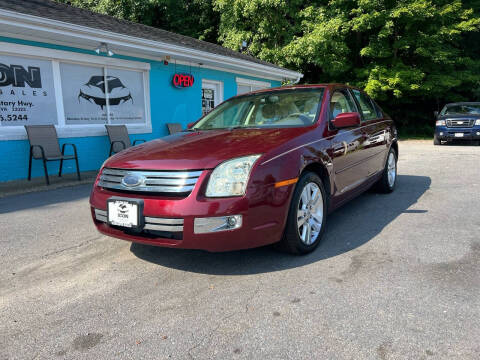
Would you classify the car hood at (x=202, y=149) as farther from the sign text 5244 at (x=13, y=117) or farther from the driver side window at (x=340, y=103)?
the sign text 5244 at (x=13, y=117)

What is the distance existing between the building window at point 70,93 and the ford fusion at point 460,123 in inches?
402

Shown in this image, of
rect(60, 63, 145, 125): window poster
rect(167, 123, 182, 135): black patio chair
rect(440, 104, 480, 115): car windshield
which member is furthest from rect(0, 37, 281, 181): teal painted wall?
rect(440, 104, 480, 115): car windshield

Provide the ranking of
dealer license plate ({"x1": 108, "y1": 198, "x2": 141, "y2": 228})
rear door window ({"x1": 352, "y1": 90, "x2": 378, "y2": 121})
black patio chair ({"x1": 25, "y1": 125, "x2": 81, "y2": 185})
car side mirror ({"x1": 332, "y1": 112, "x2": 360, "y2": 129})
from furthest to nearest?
black patio chair ({"x1": 25, "y1": 125, "x2": 81, "y2": 185}), rear door window ({"x1": 352, "y1": 90, "x2": 378, "y2": 121}), car side mirror ({"x1": 332, "y1": 112, "x2": 360, "y2": 129}), dealer license plate ({"x1": 108, "y1": 198, "x2": 141, "y2": 228})

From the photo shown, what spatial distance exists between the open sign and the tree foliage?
7785mm

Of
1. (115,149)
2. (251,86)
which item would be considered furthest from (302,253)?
(251,86)

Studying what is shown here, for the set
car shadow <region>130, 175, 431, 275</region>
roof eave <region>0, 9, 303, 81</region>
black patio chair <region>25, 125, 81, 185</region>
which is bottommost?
car shadow <region>130, 175, 431, 275</region>

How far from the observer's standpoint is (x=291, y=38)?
55.8 ft

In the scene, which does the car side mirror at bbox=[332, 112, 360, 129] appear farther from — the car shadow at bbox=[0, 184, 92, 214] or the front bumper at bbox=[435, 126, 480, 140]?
the front bumper at bbox=[435, 126, 480, 140]

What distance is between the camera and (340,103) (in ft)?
12.9

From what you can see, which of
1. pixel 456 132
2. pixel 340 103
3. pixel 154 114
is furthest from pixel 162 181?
pixel 456 132

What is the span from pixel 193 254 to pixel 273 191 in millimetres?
1005

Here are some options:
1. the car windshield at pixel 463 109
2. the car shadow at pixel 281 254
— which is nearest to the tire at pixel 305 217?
the car shadow at pixel 281 254

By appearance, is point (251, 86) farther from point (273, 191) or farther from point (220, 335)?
point (220, 335)

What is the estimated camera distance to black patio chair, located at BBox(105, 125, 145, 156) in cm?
749
